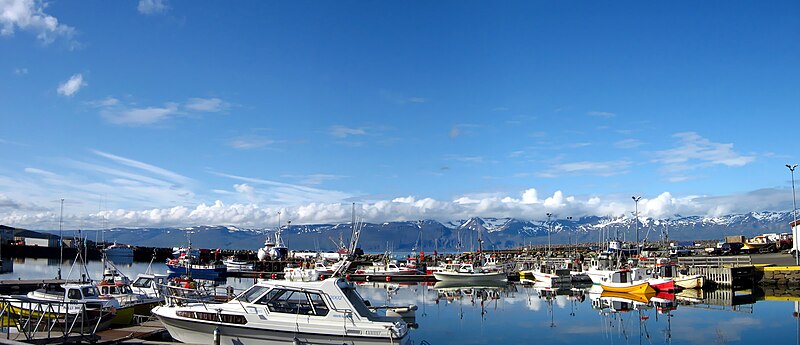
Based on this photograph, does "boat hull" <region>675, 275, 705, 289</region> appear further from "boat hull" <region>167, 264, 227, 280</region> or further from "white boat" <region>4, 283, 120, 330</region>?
"boat hull" <region>167, 264, 227, 280</region>

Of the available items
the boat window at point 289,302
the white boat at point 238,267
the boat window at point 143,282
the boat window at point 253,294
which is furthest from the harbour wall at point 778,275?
the white boat at point 238,267

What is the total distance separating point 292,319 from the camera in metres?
21.1

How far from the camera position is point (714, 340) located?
1203 inches

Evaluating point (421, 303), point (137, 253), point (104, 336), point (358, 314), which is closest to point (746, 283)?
point (421, 303)

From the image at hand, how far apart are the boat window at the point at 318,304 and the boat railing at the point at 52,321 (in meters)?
6.66

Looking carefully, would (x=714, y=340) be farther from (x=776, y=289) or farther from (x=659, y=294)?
(x=776, y=289)

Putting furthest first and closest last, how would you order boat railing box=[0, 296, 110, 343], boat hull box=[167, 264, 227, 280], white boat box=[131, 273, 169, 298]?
boat hull box=[167, 264, 227, 280], white boat box=[131, 273, 169, 298], boat railing box=[0, 296, 110, 343]

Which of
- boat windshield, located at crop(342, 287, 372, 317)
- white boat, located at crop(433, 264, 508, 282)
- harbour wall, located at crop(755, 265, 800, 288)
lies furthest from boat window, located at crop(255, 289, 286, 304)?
harbour wall, located at crop(755, 265, 800, 288)

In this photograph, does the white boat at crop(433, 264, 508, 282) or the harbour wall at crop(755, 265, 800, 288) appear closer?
the harbour wall at crop(755, 265, 800, 288)

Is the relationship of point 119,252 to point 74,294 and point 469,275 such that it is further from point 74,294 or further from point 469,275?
point 74,294

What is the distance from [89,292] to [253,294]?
1020 centimetres

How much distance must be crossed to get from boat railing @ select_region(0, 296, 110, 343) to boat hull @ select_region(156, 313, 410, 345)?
2.83 m

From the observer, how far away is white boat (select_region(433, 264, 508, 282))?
7038 centimetres

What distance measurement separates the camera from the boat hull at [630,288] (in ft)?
176
